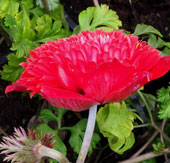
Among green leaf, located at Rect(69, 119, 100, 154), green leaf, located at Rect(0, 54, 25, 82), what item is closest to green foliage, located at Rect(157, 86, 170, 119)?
green leaf, located at Rect(69, 119, 100, 154)

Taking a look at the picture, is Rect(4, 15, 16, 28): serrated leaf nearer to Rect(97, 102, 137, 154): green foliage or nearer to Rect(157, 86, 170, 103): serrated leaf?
Rect(97, 102, 137, 154): green foliage

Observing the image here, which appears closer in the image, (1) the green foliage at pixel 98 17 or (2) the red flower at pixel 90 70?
(2) the red flower at pixel 90 70

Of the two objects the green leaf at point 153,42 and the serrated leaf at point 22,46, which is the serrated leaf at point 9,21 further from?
the green leaf at point 153,42

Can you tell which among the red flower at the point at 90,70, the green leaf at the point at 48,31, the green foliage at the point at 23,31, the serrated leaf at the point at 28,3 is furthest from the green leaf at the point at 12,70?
the red flower at the point at 90,70

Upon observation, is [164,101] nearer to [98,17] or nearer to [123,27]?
[98,17]

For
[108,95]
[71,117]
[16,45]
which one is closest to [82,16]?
[16,45]

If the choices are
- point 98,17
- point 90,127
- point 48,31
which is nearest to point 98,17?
point 98,17
